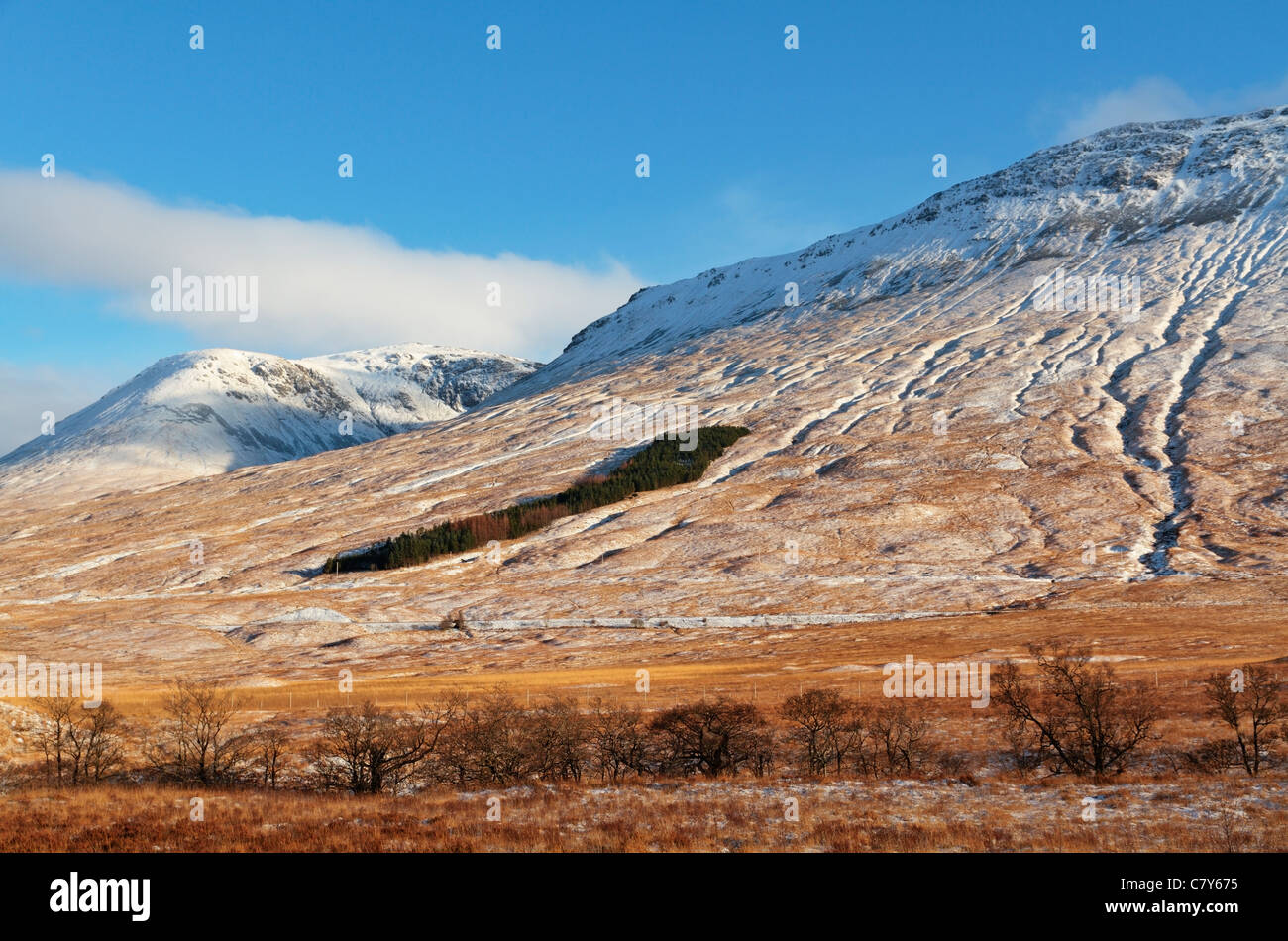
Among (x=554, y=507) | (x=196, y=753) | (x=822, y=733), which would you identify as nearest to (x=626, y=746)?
(x=822, y=733)

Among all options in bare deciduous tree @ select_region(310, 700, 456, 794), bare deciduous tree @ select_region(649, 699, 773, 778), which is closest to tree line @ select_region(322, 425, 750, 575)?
bare deciduous tree @ select_region(310, 700, 456, 794)

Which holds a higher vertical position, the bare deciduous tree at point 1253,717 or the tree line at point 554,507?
the tree line at point 554,507

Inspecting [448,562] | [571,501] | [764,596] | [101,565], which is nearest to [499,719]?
[764,596]

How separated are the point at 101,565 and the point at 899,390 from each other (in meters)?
171

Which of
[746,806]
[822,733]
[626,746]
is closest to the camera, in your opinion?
[746,806]

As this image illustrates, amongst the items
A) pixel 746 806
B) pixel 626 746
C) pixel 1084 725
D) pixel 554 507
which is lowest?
pixel 626 746

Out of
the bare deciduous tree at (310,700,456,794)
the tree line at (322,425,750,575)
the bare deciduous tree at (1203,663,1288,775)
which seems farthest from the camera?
the tree line at (322,425,750,575)

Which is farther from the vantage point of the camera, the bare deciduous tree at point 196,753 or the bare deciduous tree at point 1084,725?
the bare deciduous tree at point 196,753

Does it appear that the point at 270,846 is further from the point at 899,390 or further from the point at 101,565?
the point at 899,390

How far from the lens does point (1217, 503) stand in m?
111

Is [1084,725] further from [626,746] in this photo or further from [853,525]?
[853,525]

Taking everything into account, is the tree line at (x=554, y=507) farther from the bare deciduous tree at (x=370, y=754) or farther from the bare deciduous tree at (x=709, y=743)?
the bare deciduous tree at (x=709, y=743)

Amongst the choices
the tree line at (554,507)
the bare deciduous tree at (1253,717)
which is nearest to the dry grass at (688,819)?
the bare deciduous tree at (1253,717)

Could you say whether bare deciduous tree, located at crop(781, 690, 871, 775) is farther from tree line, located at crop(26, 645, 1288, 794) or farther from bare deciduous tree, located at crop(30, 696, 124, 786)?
bare deciduous tree, located at crop(30, 696, 124, 786)
